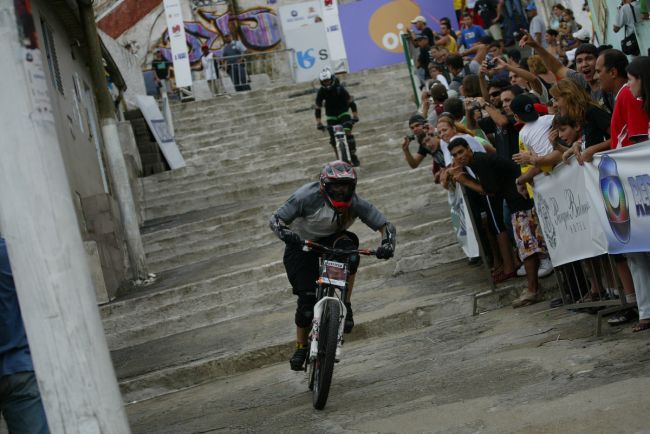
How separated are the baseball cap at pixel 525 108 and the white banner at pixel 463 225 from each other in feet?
5.92

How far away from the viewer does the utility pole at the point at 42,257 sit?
441cm

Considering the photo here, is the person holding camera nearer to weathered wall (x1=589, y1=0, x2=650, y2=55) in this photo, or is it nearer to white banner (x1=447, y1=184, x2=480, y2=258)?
white banner (x1=447, y1=184, x2=480, y2=258)

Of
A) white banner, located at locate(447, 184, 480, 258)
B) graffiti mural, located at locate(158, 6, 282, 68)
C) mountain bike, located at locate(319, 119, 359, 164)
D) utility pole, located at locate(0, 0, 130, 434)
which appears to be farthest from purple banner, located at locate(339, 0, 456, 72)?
utility pole, located at locate(0, 0, 130, 434)

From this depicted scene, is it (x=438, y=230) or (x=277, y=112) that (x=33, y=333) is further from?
(x=277, y=112)

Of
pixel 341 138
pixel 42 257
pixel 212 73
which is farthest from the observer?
pixel 212 73

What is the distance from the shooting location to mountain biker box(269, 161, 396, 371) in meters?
7.73

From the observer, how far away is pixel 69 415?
175 inches

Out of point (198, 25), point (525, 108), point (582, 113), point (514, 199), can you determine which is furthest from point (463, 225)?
point (198, 25)

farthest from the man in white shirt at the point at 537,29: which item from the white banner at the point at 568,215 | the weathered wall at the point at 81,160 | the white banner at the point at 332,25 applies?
the white banner at the point at 568,215

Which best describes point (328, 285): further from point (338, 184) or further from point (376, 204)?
point (376, 204)

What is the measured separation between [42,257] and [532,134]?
5.93 meters

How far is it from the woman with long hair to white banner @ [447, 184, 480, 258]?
3014 mm

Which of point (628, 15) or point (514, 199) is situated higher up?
point (628, 15)

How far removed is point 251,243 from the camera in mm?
15586
